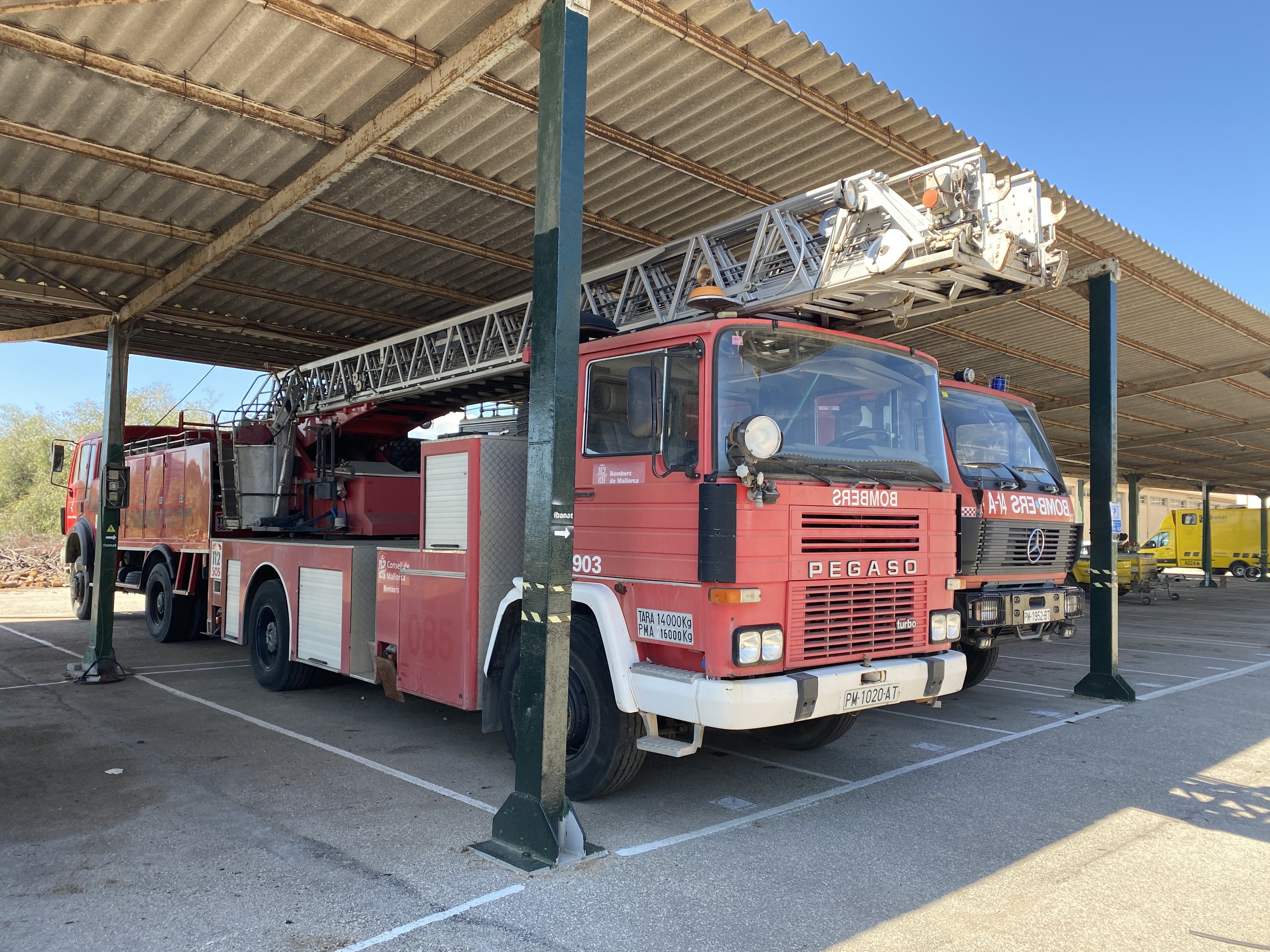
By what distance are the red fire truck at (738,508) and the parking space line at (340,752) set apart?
46 centimetres

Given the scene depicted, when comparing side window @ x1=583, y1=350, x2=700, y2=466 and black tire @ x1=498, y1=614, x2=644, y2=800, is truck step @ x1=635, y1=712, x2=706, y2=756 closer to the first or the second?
black tire @ x1=498, y1=614, x2=644, y2=800

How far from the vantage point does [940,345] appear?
43.9 ft

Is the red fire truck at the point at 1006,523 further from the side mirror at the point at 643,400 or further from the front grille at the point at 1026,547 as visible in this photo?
the side mirror at the point at 643,400

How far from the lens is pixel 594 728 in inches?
190

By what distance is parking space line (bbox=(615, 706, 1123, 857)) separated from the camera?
14.4ft

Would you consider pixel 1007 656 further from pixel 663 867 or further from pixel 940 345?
pixel 663 867

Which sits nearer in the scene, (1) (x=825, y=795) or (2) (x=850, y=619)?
(2) (x=850, y=619)

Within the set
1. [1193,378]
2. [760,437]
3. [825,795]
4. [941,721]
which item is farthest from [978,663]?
[1193,378]

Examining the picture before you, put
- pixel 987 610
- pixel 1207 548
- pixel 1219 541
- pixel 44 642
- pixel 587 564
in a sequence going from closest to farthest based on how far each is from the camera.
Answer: pixel 587 564 → pixel 987 610 → pixel 44 642 → pixel 1207 548 → pixel 1219 541

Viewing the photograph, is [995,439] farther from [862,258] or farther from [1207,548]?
[1207,548]

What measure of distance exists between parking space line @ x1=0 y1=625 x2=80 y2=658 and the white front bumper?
347 inches

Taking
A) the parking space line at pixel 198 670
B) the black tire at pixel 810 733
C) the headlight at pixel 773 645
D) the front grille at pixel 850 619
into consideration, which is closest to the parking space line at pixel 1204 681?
the black tire at pixel 810 733

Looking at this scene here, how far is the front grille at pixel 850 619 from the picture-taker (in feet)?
14.9

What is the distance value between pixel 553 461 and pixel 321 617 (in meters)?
3.96
